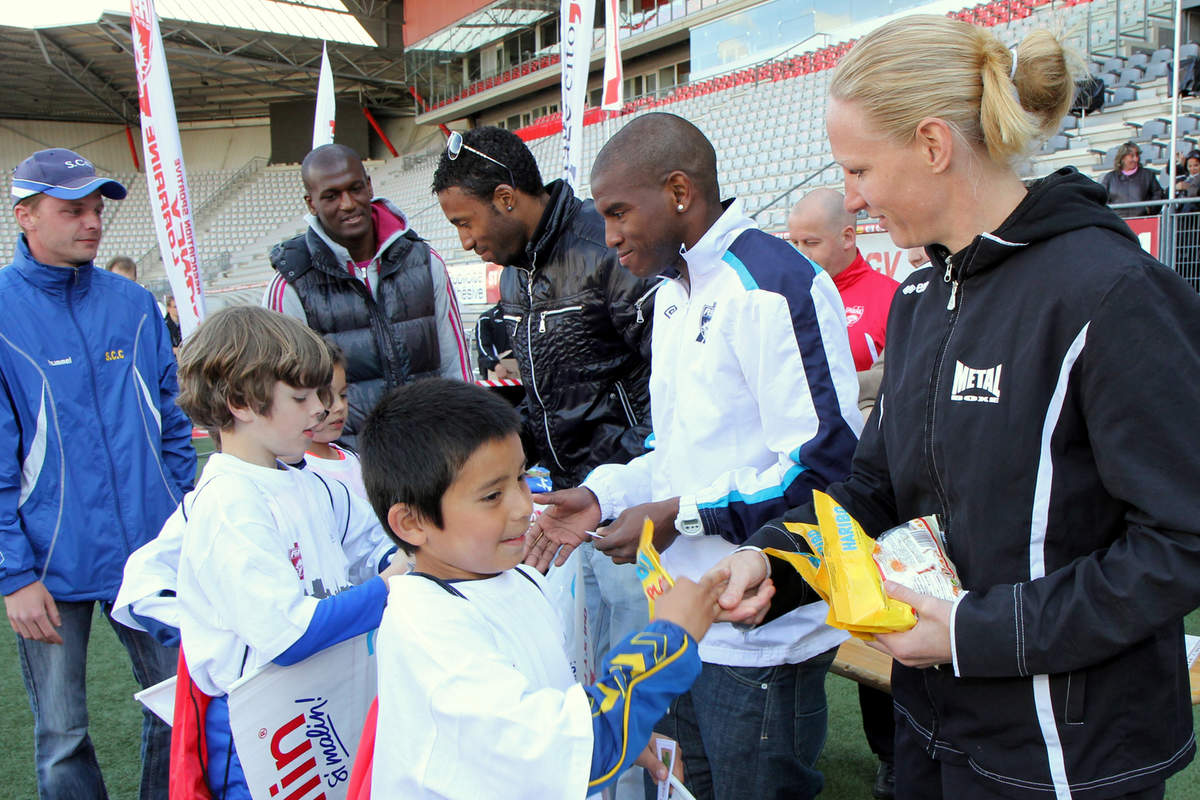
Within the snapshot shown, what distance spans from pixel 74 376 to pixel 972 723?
2.70 meters

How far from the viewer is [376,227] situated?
3.18 m

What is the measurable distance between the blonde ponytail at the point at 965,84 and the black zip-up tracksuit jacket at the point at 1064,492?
0.10 meters

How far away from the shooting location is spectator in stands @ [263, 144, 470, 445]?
3018 millimetres

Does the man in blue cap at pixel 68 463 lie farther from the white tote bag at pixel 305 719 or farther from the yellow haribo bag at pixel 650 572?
the yellow haribo bag at pixel 650 572

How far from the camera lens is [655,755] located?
5.54ft

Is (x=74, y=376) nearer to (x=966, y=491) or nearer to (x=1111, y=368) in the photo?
(x=966, y=491)

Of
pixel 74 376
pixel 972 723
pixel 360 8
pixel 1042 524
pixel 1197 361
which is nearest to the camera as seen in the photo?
pixel 1197 361

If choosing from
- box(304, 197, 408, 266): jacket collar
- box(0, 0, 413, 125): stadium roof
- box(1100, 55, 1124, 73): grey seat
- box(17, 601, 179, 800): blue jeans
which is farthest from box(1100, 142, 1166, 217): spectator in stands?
box(0, 0, 413, 125): stadium roof

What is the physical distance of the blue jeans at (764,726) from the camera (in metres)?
1.80

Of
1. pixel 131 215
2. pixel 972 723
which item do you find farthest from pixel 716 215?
pixel 131 215

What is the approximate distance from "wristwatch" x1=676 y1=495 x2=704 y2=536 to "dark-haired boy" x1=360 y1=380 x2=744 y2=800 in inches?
12.4

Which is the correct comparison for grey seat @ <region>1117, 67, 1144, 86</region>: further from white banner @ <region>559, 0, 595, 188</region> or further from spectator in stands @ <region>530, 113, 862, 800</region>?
spectator in stands @ <region>530, 113, 862, 800</region>

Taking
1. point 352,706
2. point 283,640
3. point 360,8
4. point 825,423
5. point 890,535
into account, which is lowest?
point 352,706

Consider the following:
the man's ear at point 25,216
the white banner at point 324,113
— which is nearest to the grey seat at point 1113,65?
the white banner at point 324,113
